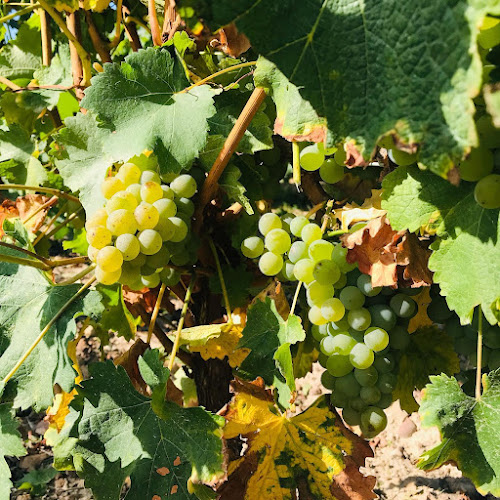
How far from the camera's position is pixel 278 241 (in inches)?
33.3

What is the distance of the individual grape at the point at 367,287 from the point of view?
78cm

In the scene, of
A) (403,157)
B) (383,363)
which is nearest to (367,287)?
(383,363)

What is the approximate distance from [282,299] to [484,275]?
0.39 meters

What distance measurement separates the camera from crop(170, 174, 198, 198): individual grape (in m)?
0.85

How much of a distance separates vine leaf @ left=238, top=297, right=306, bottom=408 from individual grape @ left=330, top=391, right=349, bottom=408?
0.09m

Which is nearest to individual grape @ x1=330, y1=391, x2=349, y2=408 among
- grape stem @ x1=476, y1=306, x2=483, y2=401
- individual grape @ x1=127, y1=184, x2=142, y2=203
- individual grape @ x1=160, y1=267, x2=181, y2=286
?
grape stem @ x1=476, y1=306, x2=483, y2=401

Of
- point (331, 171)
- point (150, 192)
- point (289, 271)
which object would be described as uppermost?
point (150, 192)

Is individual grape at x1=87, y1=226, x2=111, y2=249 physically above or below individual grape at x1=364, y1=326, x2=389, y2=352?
above

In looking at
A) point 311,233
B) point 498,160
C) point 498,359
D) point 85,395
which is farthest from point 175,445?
point 498,160

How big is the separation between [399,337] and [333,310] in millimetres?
127

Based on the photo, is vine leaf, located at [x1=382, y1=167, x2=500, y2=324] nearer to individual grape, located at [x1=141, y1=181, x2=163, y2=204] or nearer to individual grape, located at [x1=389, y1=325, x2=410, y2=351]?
individual grape, located at [x1=389, y1=325, x2=410, y2=351]

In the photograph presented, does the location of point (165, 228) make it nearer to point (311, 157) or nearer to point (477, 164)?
point (311, 157)

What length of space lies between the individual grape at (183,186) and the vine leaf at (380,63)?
0.41 m

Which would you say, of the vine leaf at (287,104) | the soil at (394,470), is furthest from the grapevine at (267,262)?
the soil at (394,470)
